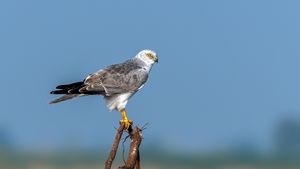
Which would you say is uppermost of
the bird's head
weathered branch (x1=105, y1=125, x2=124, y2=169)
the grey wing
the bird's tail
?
the bird's head

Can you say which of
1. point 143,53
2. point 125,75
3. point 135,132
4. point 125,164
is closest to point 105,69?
point 125,75

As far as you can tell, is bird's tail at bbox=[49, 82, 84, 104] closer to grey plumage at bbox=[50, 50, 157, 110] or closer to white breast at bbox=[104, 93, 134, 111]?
grey plumage at bbox=[50, 50, 157, 110]

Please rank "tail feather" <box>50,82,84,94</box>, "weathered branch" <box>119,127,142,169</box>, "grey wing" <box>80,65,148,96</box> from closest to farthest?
"weathered branch" <box>119,127,142,169</box>, "tail feather" <box>50,82,84,94</box>, "grey wing" <box>80,65,148,96</box>

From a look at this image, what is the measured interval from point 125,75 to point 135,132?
3.41 meters

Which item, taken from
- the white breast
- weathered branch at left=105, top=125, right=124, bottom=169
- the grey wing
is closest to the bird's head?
the grey wing

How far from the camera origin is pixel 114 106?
9.80 m

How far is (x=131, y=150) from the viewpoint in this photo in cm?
650

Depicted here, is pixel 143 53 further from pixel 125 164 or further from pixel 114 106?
pixel 125 164

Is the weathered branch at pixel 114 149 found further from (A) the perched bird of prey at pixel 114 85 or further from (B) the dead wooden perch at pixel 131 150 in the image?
(A) the perched bird of prey at pixel 114 85

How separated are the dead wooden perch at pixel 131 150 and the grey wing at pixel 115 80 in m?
2.53

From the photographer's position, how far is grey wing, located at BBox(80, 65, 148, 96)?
31.3 feet

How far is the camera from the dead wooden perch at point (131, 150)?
20.5ft

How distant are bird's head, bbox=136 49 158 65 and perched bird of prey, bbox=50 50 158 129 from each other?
0.80 ft

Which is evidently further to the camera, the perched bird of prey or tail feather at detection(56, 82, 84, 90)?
the perched bird of prey
